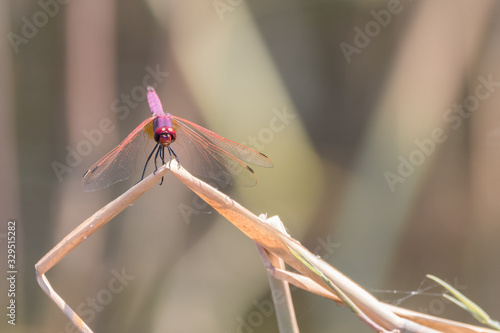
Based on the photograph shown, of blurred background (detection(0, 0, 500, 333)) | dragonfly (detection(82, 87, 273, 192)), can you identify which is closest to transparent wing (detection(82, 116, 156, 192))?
dragonfly (detection(82, 87, 273, 192))

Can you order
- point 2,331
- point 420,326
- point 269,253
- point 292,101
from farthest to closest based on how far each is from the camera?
1. point 292,101
2. point 2,331
3. point 269,253
4. point 420,326

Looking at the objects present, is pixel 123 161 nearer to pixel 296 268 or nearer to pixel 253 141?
pixel 296 268

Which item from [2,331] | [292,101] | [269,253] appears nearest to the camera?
[269,253]

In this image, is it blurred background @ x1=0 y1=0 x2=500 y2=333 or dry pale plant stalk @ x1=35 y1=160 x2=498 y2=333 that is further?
blurred background @ x1=0 y1=0 x2=500 y2=333

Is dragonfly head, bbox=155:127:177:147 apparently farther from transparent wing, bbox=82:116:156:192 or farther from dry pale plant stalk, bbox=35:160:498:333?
dry pale plant stalk, bbox=35:160:498:333

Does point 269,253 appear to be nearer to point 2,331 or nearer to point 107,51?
point 107,51

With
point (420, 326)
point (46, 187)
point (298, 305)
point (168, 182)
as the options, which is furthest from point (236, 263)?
point (420, 326)
